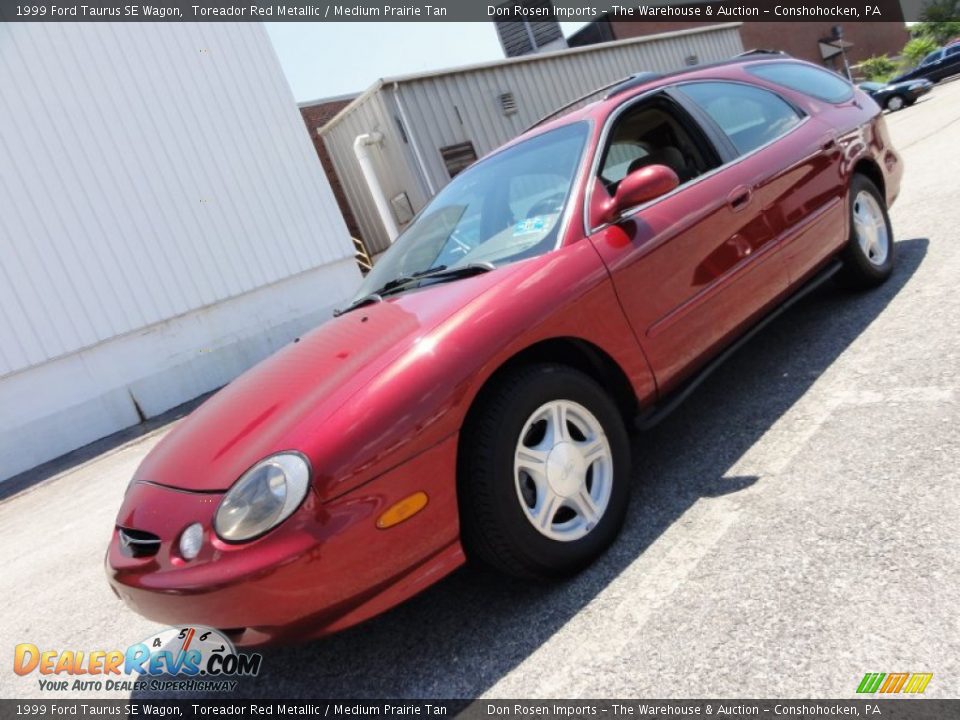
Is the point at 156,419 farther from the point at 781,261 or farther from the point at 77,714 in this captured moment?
the point at 781,261

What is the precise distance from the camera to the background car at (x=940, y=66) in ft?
79.5

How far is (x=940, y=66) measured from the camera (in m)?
24.5

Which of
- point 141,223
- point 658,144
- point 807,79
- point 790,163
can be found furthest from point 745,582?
point 141,223

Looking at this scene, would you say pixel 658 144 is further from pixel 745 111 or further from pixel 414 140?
pixel 414 140

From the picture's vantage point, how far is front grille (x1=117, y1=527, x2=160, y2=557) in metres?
1.99

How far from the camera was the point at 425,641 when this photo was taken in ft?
7.25

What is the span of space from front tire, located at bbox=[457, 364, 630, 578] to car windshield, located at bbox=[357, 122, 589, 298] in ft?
1.92

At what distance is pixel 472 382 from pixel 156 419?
7886mm

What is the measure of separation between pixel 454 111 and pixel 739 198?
10.5 metres

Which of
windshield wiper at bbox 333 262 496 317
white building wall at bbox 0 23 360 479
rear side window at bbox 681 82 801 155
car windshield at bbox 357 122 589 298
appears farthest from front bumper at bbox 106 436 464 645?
white building wall at bbox 0 23 360 479

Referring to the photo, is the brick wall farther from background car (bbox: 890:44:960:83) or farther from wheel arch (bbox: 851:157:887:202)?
background car (bbox: 890:44:960:83)

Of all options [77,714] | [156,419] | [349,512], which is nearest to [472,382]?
[349,512]

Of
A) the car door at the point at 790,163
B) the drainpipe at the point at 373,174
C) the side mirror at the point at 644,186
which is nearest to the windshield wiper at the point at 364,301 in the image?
the side mirror at the point at 644,186

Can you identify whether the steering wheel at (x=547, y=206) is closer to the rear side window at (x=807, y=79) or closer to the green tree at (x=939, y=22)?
the rear side window at (x=807, y=79)
